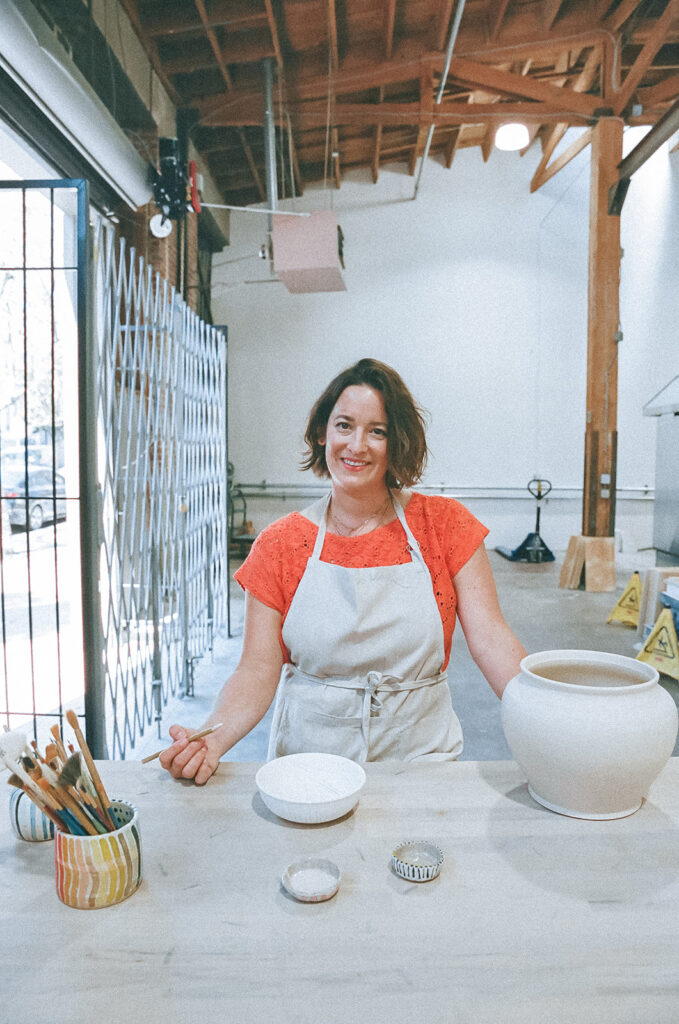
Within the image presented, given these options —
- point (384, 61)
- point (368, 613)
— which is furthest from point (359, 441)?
point (384, 61)

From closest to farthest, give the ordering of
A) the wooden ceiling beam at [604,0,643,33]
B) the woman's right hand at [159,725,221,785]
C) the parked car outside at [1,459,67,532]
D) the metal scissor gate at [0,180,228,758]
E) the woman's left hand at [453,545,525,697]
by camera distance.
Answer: the woman's right hand at [159,725,221,785] → the woman's left hand at [453,545,525,697] → the metal scissor gate at [0,180,228,758] → the wooden ceiling beam at [604,0,643,33] → the parked car outside at [1,459,67,532]

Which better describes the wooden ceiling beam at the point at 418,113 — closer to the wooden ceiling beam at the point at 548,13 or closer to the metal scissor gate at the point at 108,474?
the wooden ceiling beam at the point at 548,13

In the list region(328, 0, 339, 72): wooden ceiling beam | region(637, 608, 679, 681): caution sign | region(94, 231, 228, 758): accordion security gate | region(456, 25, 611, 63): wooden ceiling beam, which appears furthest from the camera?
region(456, 25, 611, 63): wooden ceiling beam

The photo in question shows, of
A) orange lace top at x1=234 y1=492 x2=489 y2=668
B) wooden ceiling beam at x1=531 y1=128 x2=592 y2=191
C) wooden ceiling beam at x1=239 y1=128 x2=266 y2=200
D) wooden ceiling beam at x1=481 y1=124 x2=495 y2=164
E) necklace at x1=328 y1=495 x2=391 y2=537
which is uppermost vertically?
wooden ceiling beam at x1=481 y1=124 x2=495 y2=164

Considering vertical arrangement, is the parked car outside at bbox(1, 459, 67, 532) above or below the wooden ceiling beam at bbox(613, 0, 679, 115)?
below

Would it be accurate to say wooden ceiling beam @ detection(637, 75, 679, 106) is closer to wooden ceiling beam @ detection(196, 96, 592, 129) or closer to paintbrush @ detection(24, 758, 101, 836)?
wooden ceiling beam @ detection(196, 96, 592, 129)

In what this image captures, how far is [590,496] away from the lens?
607cm

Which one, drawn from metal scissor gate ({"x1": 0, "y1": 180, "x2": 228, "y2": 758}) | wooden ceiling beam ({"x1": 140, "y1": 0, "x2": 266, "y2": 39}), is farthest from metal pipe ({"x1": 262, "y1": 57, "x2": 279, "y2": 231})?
metal scissor gate ({"x1": 0, "y1": 180, "x2": 228, "y2": 758})

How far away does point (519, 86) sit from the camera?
591 centimetres

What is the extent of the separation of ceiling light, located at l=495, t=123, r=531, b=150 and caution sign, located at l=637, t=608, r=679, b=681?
3.95 meters

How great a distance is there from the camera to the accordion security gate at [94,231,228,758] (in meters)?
2.59

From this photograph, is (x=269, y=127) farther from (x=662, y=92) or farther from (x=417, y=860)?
(x=417, y=860)

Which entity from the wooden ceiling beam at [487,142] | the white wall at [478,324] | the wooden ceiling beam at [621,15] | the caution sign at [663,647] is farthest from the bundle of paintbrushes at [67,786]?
Answer: the wooden ceiling beam at [487,142]

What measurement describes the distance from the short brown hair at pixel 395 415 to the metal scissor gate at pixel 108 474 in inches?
27.4
